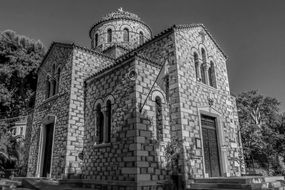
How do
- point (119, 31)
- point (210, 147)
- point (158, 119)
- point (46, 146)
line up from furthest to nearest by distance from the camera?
point (119, 31) < point (46, 146) < point (210, 147) < point (158, 119)

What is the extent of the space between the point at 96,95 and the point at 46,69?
602cm

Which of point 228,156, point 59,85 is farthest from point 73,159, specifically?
point 228,156

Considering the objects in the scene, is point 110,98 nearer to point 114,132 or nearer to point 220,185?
point 114,132

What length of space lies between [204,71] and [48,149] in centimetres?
934

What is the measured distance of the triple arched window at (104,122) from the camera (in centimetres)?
1004

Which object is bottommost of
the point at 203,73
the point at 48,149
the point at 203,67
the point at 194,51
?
the point at 48,149

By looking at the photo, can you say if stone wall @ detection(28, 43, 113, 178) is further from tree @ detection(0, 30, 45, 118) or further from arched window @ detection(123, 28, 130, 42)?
tree @ detection(0, 30, 45, 118)

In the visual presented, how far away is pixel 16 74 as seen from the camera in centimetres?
1939

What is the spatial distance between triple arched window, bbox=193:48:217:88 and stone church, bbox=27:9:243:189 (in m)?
0.05

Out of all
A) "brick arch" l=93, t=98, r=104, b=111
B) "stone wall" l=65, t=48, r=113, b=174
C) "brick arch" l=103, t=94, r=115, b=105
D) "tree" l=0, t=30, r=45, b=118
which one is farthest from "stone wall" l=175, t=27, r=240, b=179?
"tree" l=0, t=30, r=45, b=118

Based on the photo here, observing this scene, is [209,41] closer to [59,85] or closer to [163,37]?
[163,37]

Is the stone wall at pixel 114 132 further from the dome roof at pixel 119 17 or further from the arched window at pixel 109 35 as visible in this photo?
the dome roof at pixel 119 17

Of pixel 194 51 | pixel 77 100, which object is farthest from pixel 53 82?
pixel 194 51

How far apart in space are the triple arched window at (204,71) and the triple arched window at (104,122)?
4.59 metres
